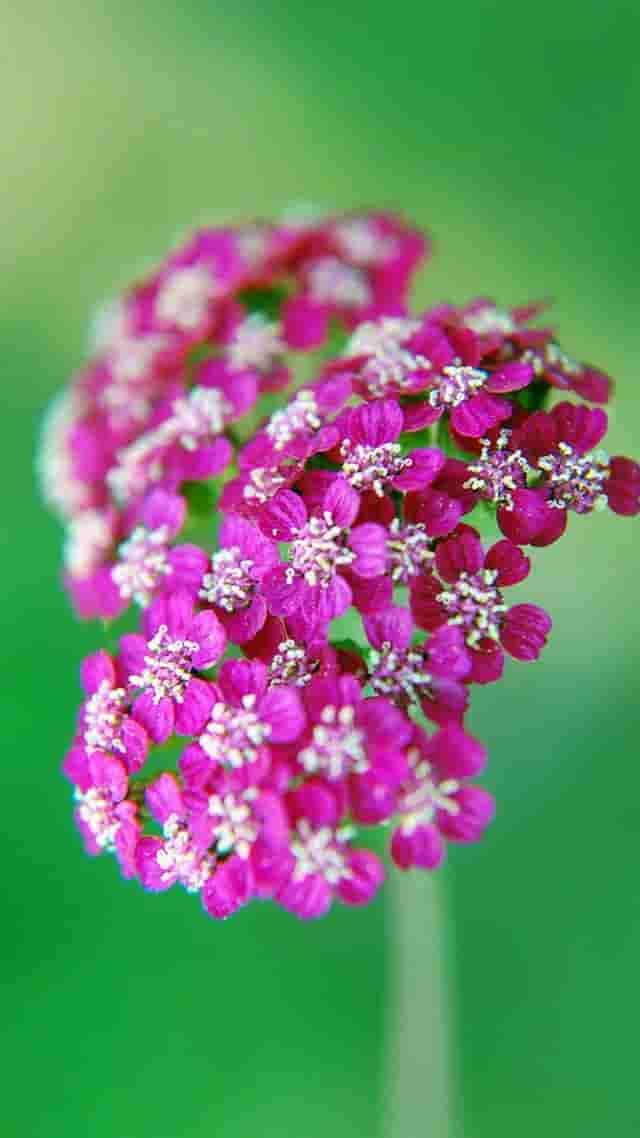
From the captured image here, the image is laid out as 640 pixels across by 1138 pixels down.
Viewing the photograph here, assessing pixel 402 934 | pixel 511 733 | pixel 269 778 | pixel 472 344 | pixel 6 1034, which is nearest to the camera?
pixel 269 778

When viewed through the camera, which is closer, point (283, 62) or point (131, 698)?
point (131, 698)

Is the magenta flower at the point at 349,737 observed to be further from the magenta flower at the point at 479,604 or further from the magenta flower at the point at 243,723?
the magenta flower at the point at 479,604

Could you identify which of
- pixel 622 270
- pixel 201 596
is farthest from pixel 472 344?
pixel 622 270

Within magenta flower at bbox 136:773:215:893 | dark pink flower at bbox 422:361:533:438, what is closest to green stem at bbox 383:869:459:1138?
magenta flower at bbox 136:773:215:893

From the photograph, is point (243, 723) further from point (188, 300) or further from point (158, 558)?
point (188, 300)

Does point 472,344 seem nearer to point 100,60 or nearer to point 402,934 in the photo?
point 402,934
